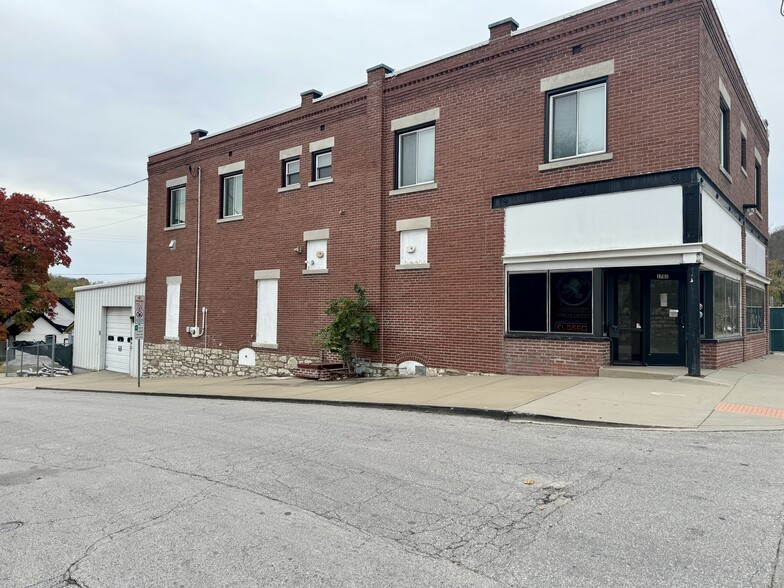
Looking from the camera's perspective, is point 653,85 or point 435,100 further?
point 435,100

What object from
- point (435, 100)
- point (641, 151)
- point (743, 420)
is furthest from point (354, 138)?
point (743, 420)

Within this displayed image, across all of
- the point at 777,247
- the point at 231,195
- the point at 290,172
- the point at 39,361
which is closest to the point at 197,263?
the point at 231,195

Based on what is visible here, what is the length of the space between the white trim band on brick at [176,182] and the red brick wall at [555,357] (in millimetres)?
15421

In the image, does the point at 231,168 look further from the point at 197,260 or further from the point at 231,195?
the point at 197,260

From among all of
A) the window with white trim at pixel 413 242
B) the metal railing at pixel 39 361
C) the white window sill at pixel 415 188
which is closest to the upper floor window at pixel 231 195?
the white window sill at pixel 415 188

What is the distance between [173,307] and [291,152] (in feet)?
28.4

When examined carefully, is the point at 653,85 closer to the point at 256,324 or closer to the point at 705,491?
the point at 705,491

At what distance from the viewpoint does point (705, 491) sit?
5.22m

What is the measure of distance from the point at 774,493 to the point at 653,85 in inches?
377

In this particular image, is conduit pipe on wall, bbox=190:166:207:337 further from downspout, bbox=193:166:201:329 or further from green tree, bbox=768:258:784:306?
green tree, bbox=768:258:784:306

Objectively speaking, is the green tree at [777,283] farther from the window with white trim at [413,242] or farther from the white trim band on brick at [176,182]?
the white trim band on brick at [176,182]

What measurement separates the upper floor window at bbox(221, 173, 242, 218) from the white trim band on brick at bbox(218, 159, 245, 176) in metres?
0.22

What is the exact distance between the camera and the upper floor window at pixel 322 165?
18.3m

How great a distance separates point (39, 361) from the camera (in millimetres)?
27203
